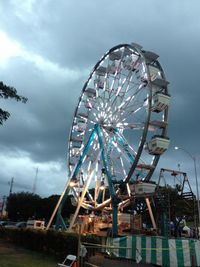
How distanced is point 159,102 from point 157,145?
362cm

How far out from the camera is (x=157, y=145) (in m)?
27.1

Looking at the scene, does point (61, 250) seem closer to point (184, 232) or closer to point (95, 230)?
point (95, 230)

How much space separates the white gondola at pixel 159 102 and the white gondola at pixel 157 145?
8.07ft

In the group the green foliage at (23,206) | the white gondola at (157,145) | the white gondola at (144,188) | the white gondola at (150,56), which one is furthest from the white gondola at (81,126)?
the green foliage at (23,206)

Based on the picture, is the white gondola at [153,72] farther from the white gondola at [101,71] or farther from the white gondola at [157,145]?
the white gondola at [101,71]

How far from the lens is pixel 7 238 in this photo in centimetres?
2430

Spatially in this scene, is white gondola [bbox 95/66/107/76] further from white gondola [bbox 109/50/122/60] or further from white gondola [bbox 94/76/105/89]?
white gondola [bbox 109/50/122/60]

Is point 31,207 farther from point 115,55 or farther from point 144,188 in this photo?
point 144,188

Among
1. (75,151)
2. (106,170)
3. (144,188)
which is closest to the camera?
(144,188)

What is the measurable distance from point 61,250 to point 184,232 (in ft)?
87.9

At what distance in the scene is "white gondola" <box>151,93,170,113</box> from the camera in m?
27.5

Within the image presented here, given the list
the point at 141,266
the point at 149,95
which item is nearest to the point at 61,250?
the point at 141,266

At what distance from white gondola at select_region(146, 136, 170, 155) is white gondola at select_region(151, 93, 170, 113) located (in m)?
2.46

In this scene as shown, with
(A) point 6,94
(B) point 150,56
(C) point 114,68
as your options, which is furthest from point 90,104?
(A) point 6,94
